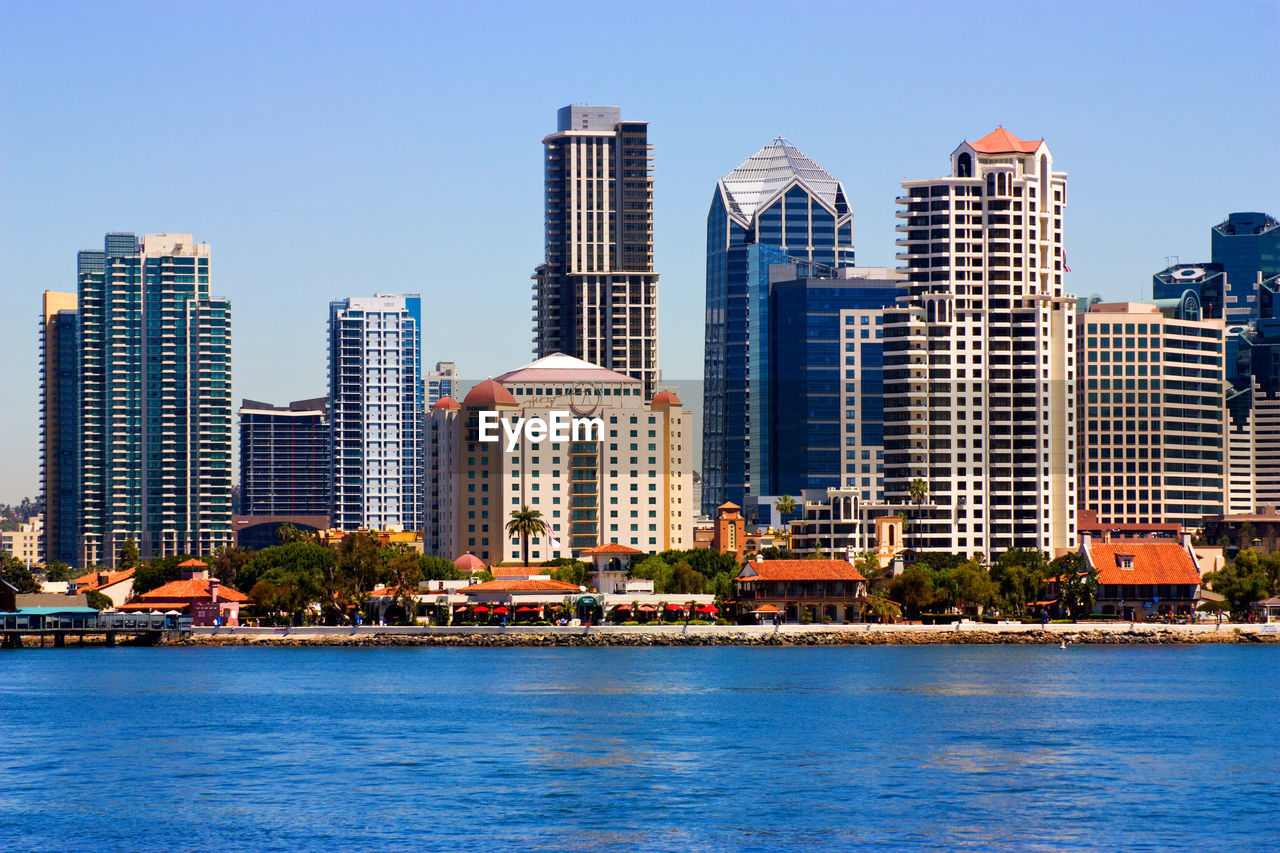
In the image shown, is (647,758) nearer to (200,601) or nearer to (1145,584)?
(1145,584)

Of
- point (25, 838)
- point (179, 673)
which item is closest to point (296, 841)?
point (25, 838)

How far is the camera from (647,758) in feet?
271

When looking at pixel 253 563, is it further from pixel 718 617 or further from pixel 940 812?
pixel 940 812

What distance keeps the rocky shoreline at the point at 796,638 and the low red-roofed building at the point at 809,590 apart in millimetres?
8331

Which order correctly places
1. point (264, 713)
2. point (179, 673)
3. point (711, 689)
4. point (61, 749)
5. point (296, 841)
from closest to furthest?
point (296, 841) → point (61, 749) → point (264, 713) → point (711, 689) → point (179, 673)

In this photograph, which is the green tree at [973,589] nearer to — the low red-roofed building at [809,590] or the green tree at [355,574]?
the low red-roofed building at [809,590]

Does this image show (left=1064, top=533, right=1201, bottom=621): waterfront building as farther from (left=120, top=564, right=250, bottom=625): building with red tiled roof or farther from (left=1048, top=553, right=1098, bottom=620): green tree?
(left=120, top=564, right=250, bottom=625): building with red tiled roof

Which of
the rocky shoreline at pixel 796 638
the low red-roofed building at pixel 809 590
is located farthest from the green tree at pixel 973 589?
the low red-roofed building at pixel 809 590

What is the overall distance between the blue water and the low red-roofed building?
3629 cm

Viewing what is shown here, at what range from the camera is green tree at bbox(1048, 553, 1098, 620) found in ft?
572

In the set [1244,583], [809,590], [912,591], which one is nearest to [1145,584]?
[1244,583]

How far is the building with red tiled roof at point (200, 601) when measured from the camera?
18325cm

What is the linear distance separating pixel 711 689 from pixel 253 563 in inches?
3712

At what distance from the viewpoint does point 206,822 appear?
66125 mm
